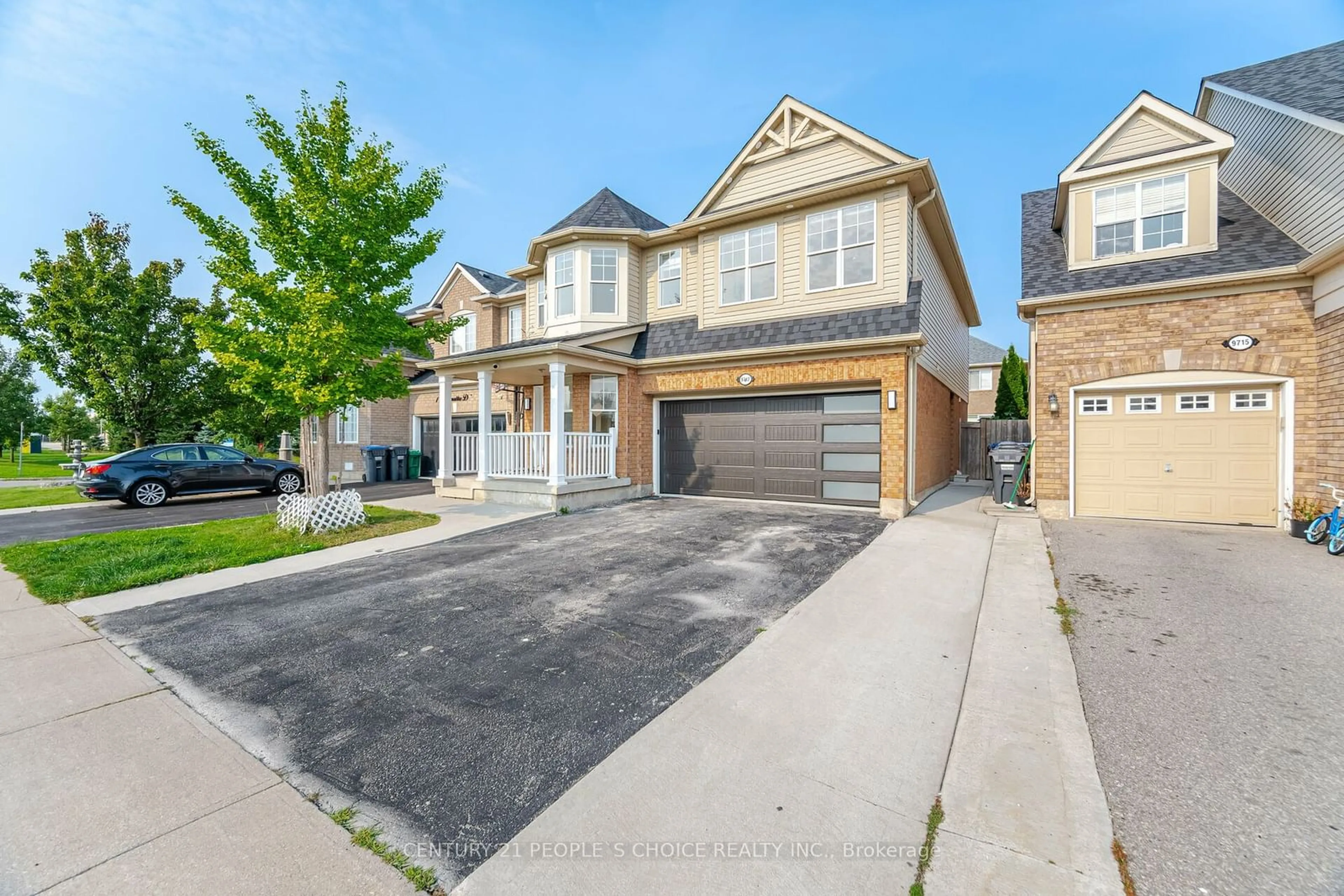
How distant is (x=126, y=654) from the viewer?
3811 millimetres

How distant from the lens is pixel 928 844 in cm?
201

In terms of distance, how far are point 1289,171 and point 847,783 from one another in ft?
41.3

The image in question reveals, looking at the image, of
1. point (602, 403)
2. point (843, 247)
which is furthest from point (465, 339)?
point (843, 247)

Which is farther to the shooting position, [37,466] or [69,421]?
[37,466]

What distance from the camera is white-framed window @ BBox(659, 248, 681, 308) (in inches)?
489

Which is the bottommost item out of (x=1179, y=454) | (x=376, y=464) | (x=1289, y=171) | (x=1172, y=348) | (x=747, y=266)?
(x=376, y=464)

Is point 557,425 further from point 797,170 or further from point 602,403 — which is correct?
point 797,170

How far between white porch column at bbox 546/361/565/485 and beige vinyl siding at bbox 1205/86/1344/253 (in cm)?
1143

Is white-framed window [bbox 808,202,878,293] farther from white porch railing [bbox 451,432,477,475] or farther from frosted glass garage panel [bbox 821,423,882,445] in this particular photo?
white porch railing [bbox 451,432,477,475]

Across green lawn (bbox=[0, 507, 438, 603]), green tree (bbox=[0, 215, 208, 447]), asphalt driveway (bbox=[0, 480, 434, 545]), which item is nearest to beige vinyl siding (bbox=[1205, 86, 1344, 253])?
green lawn (bbox=[0, 507, 438, 603])

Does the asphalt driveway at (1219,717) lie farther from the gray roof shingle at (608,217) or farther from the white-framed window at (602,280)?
the gray roof shingle at (608,217)

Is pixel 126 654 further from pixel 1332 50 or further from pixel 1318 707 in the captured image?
pixel 1332 50

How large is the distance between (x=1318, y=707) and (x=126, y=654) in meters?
7.73

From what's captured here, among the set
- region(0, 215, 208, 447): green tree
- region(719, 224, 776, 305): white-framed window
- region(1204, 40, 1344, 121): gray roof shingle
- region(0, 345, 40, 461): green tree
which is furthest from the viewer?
region(0, 345, 40, 461): green tree
